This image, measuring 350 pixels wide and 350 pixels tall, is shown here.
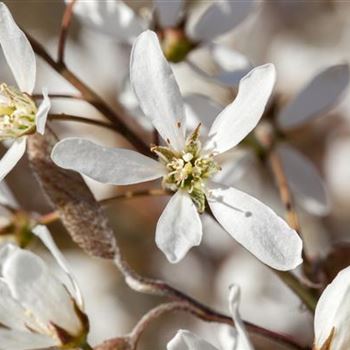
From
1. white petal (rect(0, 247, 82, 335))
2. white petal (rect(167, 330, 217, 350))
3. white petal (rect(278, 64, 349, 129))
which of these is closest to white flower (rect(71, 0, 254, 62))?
white petal (rect(278, 64, 349, 129))

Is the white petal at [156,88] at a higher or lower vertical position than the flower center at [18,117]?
higher

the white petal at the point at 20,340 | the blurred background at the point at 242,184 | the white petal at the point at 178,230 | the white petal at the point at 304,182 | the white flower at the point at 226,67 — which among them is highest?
the white petal at the point at 178,230

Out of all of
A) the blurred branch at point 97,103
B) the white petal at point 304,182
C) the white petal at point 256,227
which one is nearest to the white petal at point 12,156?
the blurred branch at point 97,103

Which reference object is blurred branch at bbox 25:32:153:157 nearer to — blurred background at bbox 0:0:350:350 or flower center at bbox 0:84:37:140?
flower center at bbox 0:84:37:140

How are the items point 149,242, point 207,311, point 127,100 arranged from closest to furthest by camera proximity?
point 207,311, point 127,100, point 149,242

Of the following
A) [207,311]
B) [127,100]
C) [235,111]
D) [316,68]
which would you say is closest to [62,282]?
[207,311]

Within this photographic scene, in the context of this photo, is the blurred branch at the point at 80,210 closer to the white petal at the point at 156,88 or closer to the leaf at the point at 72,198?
the leaf at the point at 72,198

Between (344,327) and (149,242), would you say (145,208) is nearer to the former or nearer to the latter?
(149,242)

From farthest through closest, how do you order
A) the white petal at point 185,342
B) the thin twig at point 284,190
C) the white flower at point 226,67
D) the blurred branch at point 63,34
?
the white flower at point 226,67 → the thin twig at point 284,190 → the blurred branch at point 63,34 → the white petal at point 185,342
